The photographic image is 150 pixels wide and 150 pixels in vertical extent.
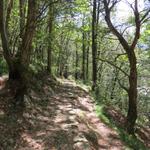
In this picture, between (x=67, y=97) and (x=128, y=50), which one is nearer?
(x=128, y=50)

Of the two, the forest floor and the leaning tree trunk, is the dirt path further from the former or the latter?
the leaning tree trunk

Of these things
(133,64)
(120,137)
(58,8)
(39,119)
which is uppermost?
(58,8)

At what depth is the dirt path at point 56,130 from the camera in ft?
32.0

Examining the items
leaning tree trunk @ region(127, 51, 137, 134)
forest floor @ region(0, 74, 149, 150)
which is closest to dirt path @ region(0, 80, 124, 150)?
forest floor @ region(0, 74, 149, 150)

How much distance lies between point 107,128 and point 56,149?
4.64 metres

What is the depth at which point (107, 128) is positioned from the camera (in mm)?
13727

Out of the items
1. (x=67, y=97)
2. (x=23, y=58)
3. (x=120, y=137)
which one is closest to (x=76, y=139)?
(x=120, y=137)

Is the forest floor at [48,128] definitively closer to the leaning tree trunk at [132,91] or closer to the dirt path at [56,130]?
the dirt path at [56,130]

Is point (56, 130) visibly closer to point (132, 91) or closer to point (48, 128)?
point (48, 128)

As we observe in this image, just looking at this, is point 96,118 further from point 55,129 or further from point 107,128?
point 55,129

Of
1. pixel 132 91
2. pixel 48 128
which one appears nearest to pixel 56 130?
pixel 48 128

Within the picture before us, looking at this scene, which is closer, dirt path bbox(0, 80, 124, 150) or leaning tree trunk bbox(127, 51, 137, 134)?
dirt path bbox(0, 80, 124, 150)

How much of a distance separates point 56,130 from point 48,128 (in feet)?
1.07

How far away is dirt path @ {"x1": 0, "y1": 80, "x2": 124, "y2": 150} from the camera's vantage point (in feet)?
32.0
